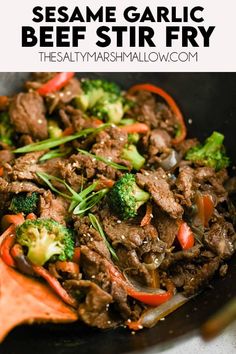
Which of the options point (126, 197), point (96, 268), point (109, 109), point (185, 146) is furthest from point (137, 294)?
point (109, 109)

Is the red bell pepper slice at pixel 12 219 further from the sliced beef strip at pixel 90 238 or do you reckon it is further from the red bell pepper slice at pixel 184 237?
the red bell pepper slice at pixel 184 237

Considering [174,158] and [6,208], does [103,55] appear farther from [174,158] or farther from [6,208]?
[6,208]

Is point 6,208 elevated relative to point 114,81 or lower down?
lower down

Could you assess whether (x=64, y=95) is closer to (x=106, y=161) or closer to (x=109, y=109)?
(x=109, y=109)

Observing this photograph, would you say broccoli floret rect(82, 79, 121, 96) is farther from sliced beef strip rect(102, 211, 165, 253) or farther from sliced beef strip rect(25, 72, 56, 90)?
sliced beef strip rect(102, 211, 165, 253)

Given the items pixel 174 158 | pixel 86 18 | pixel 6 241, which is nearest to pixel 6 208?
pixel 6 241

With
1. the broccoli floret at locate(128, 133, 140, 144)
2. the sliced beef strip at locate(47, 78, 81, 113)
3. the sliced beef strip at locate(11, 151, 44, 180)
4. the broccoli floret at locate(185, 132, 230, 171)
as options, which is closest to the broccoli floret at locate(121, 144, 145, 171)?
the broccoli floret at locate(128, 133, 140, 144)
